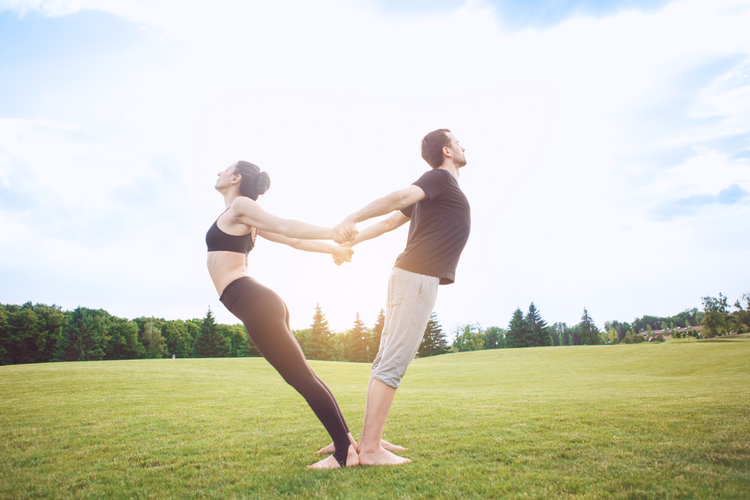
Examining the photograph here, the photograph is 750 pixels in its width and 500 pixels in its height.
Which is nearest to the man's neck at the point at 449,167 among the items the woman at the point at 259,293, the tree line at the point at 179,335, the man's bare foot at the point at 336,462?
the woman at the point at 259,293

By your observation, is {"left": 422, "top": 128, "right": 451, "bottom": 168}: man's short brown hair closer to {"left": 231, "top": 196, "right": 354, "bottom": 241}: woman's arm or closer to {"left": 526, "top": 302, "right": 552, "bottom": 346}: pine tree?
{"left": 231, "top": 196, "right": 354, "bottom": 241}: woman's arm

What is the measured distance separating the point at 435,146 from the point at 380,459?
112 inches

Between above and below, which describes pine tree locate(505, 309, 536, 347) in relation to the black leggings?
below

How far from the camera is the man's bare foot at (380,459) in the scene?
3.07 meters

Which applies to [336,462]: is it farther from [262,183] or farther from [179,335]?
[179,335]

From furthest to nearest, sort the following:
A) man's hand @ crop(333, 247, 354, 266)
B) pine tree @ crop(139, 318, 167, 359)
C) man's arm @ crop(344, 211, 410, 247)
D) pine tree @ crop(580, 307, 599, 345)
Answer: pine tree @ crop(580, 307, 599, 345)
pine tree @ crop(139, 318, 167, 359)
man's hand @ crop(333, 247, 354, 266)
man's arm @ crop(344, 211, 410, 247)

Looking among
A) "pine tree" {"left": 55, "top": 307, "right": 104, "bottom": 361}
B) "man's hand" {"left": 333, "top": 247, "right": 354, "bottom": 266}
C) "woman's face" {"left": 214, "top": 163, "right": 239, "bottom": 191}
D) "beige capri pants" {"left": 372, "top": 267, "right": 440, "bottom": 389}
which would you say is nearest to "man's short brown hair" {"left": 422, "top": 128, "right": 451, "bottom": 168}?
"beige capri pants" {"left": 372, "top": 267, "right": 440, "bottom": 389}

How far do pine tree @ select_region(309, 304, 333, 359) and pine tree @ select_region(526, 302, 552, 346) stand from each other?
3721 centimetres

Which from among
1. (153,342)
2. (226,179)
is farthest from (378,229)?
(153,342)

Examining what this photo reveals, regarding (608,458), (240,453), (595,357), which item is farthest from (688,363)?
(240,453)

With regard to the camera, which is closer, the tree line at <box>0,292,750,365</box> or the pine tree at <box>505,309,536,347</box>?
the tree line at <box>0,292,750,365</box>

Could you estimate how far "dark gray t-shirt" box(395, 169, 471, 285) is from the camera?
341 centimetres

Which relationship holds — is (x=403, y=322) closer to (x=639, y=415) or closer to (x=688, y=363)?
(x=639, y=415)

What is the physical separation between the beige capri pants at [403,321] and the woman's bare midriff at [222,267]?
1373 millimetres
